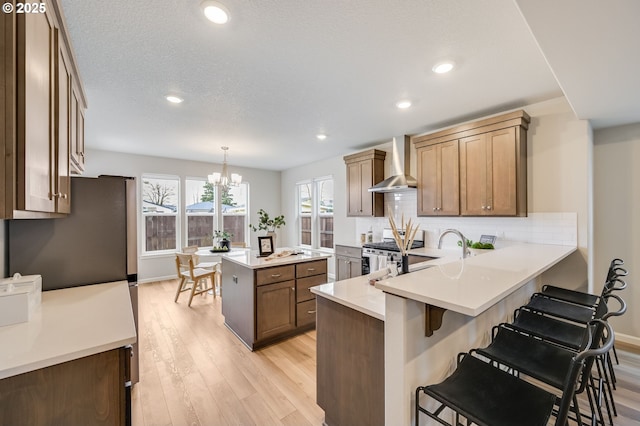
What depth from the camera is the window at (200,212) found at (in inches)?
235

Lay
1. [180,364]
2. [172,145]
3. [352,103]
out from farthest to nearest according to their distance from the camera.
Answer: [172,145] → [352,103] → [180,364]

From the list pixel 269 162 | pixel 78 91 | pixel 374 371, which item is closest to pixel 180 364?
pixel 374 371

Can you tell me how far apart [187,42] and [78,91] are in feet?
3.45

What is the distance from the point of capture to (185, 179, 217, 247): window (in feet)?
19.6

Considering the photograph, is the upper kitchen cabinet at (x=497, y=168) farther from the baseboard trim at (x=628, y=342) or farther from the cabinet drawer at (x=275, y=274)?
the cabinet drawer at (x=275, y=274)

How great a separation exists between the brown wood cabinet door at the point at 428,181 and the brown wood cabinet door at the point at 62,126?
143 inches

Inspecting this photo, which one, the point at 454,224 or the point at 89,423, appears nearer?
the point at 89,423

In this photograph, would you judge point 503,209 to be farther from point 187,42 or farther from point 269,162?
point 269,162

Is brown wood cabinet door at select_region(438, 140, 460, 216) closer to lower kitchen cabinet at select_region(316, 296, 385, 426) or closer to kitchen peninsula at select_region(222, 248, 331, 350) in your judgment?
kitchen peninsula at select_region(222, 248, 331, 350)

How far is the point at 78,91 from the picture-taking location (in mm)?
2127

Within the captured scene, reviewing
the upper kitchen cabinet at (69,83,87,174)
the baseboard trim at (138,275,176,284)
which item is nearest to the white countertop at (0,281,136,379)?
the upper kitchen cabinet at (69,83,87,174)

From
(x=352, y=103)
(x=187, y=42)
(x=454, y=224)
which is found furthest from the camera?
(x=454, y=224)

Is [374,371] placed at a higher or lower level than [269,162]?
lower

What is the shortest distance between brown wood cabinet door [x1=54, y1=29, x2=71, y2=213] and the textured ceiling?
358 millimetres
